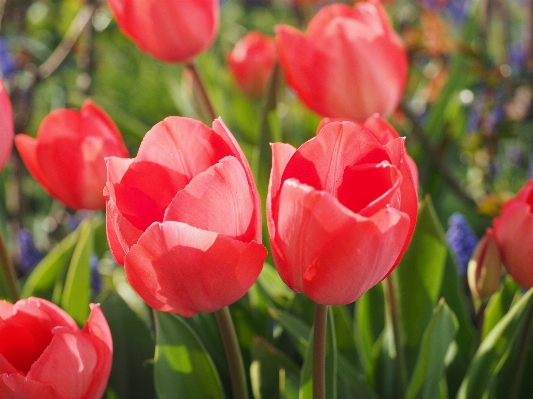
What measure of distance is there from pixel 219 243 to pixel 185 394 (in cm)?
21

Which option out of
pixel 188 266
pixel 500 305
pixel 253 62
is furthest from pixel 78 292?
pixel 253 62

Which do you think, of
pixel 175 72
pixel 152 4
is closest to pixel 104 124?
pixel 152 4

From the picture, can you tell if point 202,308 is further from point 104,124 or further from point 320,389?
point 104,124

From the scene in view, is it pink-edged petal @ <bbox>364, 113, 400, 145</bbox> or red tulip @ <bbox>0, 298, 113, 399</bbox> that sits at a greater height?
pink-edged petal @ <bbox>364, 113, 400, 145</bbox>

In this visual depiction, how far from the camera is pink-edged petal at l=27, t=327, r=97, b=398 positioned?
15.6 inches

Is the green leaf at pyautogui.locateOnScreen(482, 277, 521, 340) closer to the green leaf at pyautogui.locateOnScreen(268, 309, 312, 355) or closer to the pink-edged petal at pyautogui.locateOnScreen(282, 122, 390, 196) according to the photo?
the green leaf at pyautogui.locateOnScreen(268, 309, 312, 355)

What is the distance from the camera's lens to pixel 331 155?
377 mm

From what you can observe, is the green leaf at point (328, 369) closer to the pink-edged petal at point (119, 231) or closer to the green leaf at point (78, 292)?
the pink-edged petal at point (119, 231)

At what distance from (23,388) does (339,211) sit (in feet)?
0.70

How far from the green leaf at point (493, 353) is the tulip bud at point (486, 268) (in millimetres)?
26

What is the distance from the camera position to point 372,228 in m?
0.34

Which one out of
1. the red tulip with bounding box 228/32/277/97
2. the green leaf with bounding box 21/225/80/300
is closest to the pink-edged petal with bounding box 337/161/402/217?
the green leaf with bounding box 21/225/80/300

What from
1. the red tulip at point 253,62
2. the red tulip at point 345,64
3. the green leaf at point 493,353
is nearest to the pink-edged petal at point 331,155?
the green leaf at point 493,353

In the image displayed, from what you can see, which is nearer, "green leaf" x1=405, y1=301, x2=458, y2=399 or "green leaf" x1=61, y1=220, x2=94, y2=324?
"green leaf" x1=405, y1=301, x2=458, y2=399
